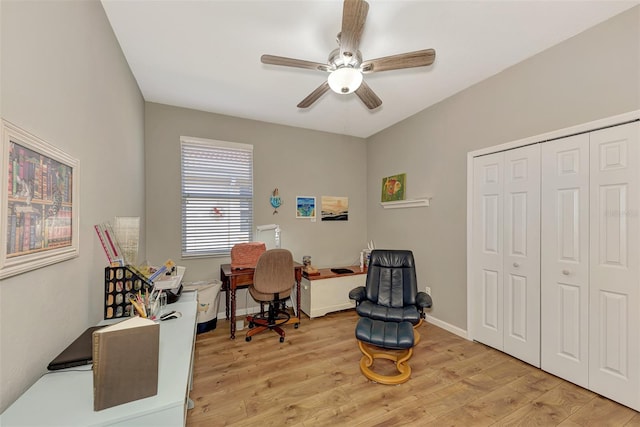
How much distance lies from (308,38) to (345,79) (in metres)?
0.60

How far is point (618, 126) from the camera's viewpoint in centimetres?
181

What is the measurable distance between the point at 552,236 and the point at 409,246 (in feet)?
5.26

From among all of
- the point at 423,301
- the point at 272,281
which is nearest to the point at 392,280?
the point at 423,301

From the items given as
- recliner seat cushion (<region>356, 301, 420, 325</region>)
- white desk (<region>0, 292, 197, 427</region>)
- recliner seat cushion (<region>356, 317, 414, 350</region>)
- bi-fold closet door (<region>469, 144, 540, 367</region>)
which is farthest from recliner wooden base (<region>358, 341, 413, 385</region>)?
white desk (<region>0, 292, 197, 427</region>)

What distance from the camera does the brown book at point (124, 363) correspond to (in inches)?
34.0

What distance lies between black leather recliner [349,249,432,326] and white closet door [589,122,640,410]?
1.21 meters

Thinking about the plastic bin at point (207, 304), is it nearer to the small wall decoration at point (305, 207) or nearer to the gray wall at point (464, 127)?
the small wall decoration at point (305, 207)

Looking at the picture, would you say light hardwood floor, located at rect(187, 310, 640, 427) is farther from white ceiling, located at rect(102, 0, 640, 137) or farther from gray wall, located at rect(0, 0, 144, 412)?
white ceiling, located at rect(102, 0, 640, 137)

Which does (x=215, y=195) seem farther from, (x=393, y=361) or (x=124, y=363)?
(x=393, y=361)

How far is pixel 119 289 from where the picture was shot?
4.92 ft

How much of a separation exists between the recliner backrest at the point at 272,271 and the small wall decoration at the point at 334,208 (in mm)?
1445

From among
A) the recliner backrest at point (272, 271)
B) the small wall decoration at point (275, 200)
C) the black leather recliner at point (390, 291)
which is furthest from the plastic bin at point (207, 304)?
the black leather recliner at point (390, 291)

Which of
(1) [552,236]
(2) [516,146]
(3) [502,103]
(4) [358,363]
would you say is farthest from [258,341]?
(3) [502,103]

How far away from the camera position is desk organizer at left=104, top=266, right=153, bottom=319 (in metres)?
1.46
